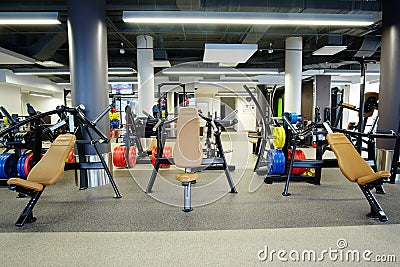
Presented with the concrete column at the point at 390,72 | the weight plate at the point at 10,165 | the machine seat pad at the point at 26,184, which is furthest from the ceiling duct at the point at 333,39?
the weight plate at the point at 10,165

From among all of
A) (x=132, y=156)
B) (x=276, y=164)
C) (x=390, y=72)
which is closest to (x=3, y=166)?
(x=132, y=156)

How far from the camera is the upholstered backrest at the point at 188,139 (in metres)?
3.01

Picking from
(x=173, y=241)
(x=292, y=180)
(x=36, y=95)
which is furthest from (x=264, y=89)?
(x=36, y=95)

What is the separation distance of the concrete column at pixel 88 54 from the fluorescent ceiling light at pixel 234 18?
3.48 feet

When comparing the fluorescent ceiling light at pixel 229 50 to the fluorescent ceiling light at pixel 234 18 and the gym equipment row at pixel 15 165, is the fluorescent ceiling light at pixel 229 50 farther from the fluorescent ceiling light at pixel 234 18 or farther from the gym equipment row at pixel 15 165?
the gym equipment row at pixel 15 165

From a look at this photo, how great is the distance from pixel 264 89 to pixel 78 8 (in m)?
9.82

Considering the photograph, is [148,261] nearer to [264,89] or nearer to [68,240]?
[68,240]

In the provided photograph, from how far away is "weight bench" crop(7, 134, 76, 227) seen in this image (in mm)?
Result: 2740

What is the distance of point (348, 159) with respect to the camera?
10.4 ft

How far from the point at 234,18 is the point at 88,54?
280 cm

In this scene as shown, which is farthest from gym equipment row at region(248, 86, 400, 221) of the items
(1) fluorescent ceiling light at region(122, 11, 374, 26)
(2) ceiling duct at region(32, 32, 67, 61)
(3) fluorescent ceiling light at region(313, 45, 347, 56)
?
(2) ceiling duct at region(32, 32, 67, 61)

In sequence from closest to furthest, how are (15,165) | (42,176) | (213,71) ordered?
1. (42,176)
2. (15,165)
3. (213,71)

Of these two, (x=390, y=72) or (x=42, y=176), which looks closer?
(x=42, y=176)

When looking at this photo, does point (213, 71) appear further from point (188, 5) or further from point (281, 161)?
point (281, 161)
